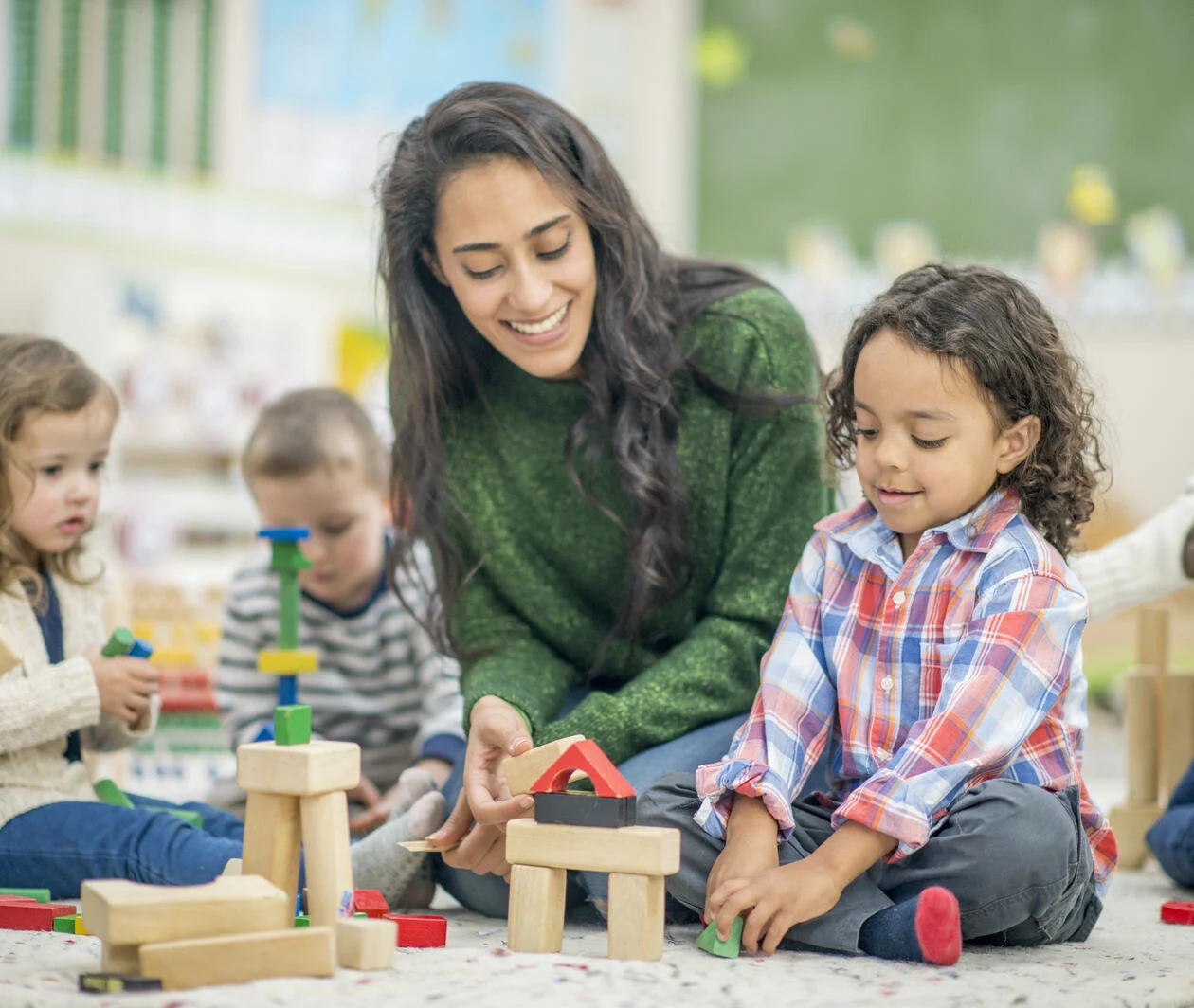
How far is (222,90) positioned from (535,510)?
136 inches

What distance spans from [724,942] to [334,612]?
0.78 meters

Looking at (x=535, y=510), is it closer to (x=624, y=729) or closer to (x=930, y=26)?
(x=624, y=729)

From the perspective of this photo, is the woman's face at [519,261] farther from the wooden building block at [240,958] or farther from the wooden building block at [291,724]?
the wooden building block at [240,958]

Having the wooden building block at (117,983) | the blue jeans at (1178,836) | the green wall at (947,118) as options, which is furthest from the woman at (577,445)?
the green wall at (947,118)

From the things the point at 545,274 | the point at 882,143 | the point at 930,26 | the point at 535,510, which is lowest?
the point at 535,510

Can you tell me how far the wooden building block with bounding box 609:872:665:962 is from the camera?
0.91m

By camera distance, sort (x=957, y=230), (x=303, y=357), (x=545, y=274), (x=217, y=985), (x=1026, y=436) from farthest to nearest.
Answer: (x=957, y=230) → (x=303, y=357) → (x=545, y=274) → (x=1026, y=436) → (x=217, y=985)

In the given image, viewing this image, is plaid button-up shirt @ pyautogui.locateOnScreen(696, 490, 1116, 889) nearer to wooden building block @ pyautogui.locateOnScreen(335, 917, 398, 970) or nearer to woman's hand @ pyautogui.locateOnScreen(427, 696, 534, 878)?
woman's hand @ pyautogui.locateOnScreen(427, 696, 534, 878)

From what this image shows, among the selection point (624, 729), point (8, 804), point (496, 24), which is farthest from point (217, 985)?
point (496, 24)

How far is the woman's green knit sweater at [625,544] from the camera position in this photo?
118cm

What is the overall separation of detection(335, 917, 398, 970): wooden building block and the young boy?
67 centimetres

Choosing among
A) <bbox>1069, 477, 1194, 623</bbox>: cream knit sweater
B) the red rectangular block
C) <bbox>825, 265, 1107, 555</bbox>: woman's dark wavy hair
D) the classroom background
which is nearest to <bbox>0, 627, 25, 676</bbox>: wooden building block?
the red rectangular block

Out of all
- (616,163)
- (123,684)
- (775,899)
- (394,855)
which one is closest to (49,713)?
(123,684)

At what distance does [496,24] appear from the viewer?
4.66 m
